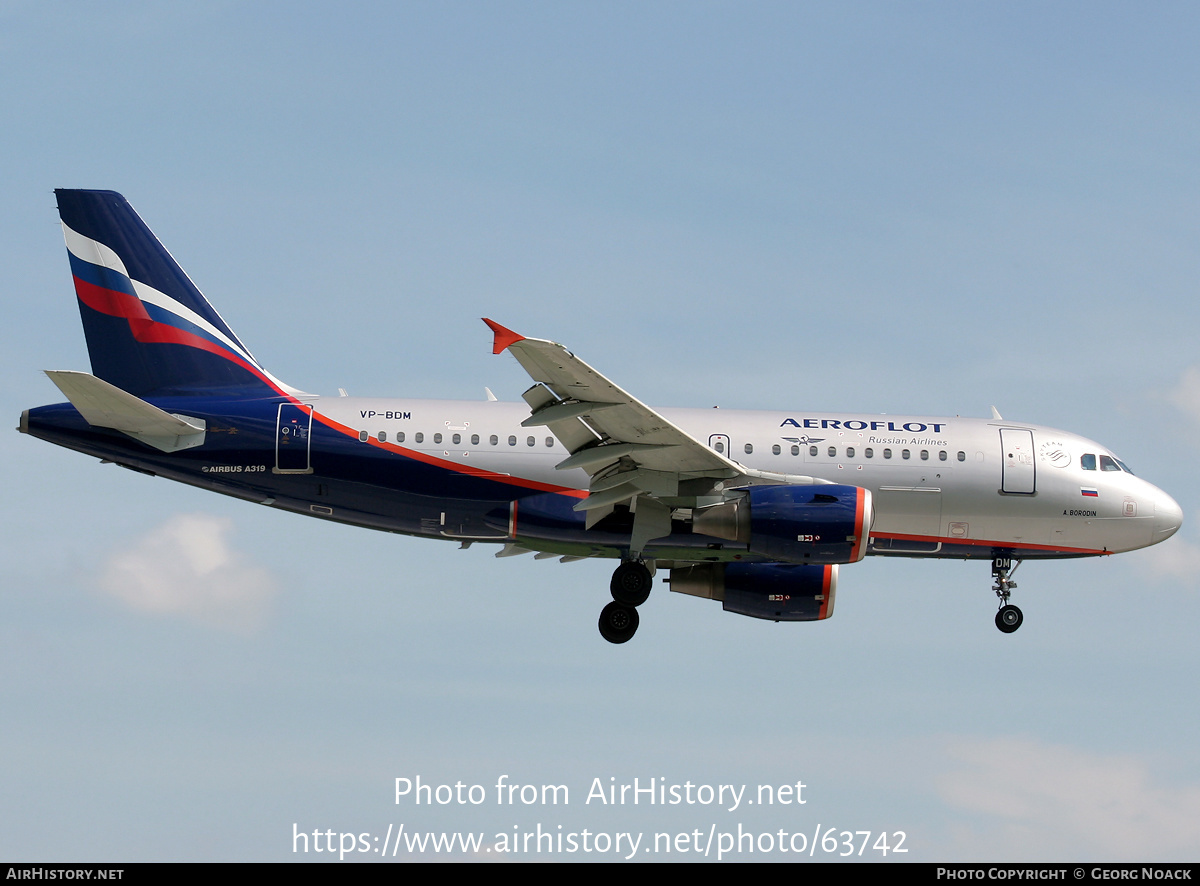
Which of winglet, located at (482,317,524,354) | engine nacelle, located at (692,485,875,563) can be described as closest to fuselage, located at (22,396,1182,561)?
engine nacelle, located at (692,485,875,563)

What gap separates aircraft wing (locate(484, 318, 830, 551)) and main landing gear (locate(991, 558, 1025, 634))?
5348 mm

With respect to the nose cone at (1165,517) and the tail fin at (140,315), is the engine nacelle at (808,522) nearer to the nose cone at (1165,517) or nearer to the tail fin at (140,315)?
the nose cone at (1165,517)

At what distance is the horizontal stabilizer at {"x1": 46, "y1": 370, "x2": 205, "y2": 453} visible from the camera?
25.1 metres

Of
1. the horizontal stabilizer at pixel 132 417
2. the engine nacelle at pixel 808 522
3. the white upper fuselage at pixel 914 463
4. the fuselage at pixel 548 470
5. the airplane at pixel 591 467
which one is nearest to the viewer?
the engine nacelle at pixel 808 522

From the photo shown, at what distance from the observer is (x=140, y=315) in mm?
28047

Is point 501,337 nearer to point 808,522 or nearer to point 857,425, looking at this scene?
point 808,522

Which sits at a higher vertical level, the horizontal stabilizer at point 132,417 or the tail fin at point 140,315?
the tail fin at point 140,315

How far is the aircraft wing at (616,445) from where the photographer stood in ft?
70.8

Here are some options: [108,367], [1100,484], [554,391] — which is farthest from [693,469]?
[108,367]

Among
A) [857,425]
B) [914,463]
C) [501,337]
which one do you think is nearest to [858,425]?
[857,425]

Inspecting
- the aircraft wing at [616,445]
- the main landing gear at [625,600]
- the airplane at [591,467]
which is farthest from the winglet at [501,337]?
the main landing gear at [625,600]

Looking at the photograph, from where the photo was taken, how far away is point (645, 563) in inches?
1070

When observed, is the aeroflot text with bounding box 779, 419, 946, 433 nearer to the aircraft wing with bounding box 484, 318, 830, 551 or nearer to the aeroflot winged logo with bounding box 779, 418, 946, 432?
the aeroflot winged logo with bounding box 779, 418, 946, 432

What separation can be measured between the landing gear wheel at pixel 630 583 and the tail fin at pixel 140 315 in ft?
25.5
